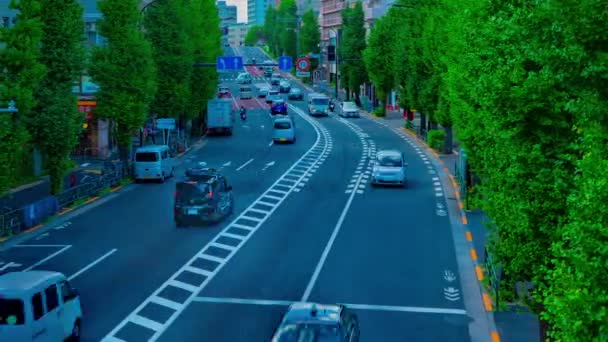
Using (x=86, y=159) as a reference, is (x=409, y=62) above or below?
above

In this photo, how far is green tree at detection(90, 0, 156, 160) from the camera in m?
45.7

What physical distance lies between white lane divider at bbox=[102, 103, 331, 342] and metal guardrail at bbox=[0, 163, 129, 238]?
27.3ft

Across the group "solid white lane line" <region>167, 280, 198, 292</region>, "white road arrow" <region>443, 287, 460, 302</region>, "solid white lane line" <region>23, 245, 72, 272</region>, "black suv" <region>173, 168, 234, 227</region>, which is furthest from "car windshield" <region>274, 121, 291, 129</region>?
"white road arrow" <region>443, 287, 460, 302</region>

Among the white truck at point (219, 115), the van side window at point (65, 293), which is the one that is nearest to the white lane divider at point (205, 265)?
the van side window at point (65, 293)

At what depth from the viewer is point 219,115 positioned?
236 feet

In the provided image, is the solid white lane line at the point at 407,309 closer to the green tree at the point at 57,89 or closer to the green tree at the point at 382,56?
the green tree at the point at 57,89

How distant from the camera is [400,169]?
44.5 meters

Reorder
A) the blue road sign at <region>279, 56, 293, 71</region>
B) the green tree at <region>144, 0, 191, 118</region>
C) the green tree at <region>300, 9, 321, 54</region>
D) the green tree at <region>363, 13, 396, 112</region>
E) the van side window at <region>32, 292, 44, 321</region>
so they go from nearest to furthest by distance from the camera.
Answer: the van side window at <region>32, 292, 44, 321</region> < the green tree at <region>144, 0, 191, 118</region> < the blue road sign at <region>279, 56, 293, 71</region> < the green tree at <region>363, 13, 396, 112</region> < the green tree at <region>300, 9, 321, 54</region>

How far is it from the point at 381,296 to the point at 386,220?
11.5 m

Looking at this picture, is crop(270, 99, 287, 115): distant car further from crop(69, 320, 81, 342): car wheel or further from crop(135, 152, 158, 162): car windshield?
crop(69, 320, 81, 342): car wheel

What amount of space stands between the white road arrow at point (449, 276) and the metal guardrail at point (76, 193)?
17416 millimetres

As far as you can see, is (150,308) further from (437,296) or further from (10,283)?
(437,296)

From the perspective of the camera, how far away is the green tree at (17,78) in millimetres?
29156

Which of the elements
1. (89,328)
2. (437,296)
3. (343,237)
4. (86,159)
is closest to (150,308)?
(89,328)
